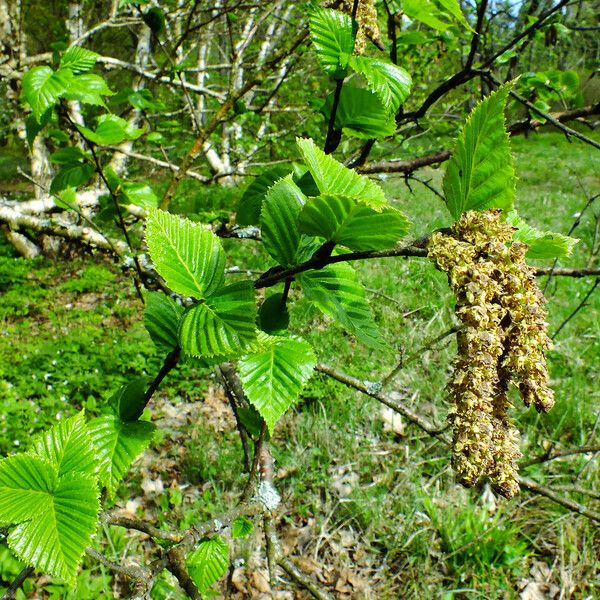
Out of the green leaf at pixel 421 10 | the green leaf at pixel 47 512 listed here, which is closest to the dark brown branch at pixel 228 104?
the green leaf at pixel 421 10

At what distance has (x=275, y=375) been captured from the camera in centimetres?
68

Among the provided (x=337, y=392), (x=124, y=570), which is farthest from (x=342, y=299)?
(x=337, y=392)

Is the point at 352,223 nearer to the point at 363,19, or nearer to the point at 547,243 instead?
the point at 547,243

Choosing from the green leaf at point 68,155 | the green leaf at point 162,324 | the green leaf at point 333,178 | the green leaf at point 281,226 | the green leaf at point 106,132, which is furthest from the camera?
the green leaf at point 68,155

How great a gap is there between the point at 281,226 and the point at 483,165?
0.88ft

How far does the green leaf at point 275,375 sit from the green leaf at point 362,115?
38cm

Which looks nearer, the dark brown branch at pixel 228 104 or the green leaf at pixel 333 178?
the green leaf at pixel 333 178

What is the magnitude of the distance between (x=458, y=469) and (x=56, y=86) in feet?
3.87

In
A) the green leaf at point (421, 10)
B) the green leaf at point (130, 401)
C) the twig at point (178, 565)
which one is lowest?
the twig at point (178, 565)

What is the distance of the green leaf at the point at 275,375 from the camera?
66 cm

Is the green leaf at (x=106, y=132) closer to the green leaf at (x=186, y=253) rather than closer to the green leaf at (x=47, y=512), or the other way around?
the green leaf at (x=186, y=253)

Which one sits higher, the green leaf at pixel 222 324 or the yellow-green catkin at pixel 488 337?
the yellow-green catkin at pixel 488 337

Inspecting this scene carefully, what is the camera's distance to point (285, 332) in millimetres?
742

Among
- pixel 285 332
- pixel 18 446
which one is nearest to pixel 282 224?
pixel 285 332
